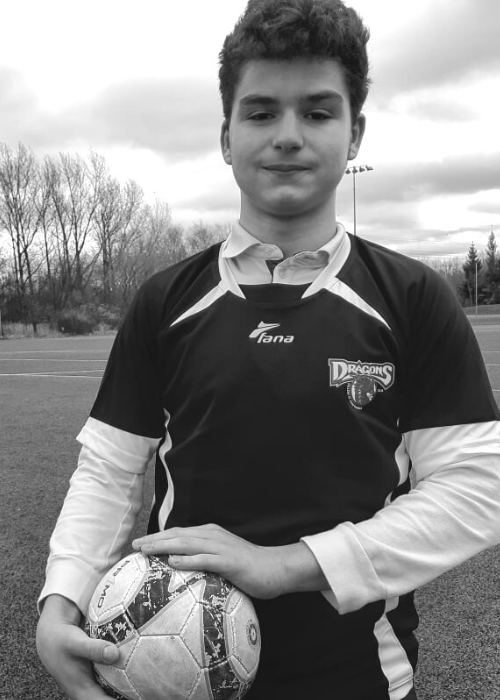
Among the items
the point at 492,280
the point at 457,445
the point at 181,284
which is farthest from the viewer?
the point at 492,280

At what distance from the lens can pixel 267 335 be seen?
1.65 metres

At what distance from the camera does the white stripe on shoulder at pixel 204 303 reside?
1.74 meters

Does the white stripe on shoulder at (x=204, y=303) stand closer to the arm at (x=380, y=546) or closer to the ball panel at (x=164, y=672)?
the arm at (x=380, y=546)

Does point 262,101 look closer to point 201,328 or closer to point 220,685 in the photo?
point 201,328

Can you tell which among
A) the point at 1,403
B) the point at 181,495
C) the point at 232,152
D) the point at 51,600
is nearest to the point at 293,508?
the point at 181,495

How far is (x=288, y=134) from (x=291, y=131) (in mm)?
12

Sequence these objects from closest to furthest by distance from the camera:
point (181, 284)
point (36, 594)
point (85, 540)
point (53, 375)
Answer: point (85, 540) → point (181, 284) → point (36, 594) → point (53, 375)

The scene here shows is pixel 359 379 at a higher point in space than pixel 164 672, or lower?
higher

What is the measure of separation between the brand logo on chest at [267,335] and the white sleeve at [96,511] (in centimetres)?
42

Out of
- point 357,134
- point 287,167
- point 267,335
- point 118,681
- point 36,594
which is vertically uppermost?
point 357,134

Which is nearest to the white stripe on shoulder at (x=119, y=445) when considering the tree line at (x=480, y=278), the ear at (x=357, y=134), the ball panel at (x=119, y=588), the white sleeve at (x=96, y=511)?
the white sleeve at (x=96, y=511)

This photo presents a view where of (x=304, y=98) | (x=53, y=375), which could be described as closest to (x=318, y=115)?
(x=304, y=98)

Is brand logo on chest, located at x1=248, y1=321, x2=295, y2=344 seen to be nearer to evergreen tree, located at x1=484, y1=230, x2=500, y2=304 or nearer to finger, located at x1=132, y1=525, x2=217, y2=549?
finger, located at x1=132, y1=525, x2=217, y2=549

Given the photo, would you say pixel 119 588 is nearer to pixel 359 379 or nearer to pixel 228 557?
pixel 228 557
